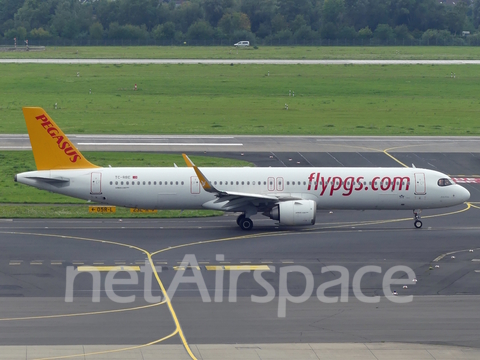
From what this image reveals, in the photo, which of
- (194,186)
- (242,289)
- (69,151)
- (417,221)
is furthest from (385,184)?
(69,151)

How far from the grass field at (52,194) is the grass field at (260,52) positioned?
304 feet

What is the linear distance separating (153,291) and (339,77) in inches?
4042

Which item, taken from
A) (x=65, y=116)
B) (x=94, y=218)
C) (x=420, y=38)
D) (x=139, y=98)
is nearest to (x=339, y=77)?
(x=139, y=98)

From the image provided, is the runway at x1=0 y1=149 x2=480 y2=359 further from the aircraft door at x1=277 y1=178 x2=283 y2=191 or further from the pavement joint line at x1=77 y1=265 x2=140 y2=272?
the aircraft door at x1=277 y1=178 x2=283 y2=191

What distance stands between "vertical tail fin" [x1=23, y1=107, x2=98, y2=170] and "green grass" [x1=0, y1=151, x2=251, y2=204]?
5.00 m

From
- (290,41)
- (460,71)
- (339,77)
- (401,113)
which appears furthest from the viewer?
(290,41)

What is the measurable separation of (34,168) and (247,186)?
934 inches

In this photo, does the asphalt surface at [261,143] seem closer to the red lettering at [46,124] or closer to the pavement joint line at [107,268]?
the red lettering at [46,124]

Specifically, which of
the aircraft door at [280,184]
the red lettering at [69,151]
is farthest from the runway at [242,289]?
the red lettering at [69,151]

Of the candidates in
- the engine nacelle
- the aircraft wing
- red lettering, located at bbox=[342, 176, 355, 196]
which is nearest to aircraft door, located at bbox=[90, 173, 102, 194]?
the aircraft wing

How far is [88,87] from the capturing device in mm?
120125

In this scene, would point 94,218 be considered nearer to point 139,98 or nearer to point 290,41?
point 139,98

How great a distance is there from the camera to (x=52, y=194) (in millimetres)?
57875

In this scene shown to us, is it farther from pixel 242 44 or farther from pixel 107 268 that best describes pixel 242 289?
pixel 242 44
